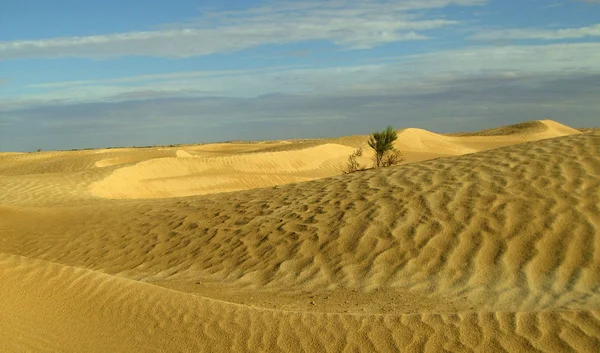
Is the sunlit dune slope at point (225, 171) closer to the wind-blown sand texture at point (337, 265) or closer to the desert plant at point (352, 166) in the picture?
the desert plant at point (352, 166)

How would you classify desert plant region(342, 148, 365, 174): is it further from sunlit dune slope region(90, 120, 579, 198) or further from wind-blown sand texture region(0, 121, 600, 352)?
wind-blown sand texture region(0, 121, 600, 352)

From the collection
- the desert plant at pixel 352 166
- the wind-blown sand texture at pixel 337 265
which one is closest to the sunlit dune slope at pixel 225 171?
the desert plant at pixel 352 166

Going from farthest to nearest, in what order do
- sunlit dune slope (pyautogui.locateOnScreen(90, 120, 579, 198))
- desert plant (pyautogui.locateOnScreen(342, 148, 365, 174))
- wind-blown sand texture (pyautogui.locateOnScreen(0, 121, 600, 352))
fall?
desert plant (pyautogui.locateOnScreen(342, 148, 365, 174)) < sunlit dune slope (pyautogui.locateOnScreen(90, 120, 579, 198)) < wind-blown sand texture (pyautogui.locateOnScreen(0, 121, 600, 352))

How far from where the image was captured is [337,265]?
8.04 meters

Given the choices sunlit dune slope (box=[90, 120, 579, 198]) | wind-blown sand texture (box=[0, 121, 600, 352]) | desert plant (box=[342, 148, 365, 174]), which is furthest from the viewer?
desert plant (box=[342, 148, 365, 174])

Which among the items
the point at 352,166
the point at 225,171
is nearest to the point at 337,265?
the point at 352,166

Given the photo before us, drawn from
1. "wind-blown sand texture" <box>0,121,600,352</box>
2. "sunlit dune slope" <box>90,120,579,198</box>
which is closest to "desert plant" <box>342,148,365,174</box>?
"sunlit dune slope" <box>90,120,579,198</box>

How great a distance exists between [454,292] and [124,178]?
16.6m

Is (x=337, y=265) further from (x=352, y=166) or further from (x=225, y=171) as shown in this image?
(x=225, y=171)

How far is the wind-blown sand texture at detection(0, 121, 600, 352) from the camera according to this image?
17.2ft

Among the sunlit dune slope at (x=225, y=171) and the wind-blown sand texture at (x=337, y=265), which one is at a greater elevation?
the wind-blown sand texture at (x=337, y=265)

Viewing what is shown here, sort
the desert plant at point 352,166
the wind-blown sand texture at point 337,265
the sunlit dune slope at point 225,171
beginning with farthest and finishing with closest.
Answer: the desert plant at point 352,166, the sunlit dune slope at point 225,171, the wind-blown sand texture at point 337,265

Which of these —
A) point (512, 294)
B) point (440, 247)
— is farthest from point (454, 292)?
point (440, 247)

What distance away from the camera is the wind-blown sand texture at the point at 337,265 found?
525 cm
